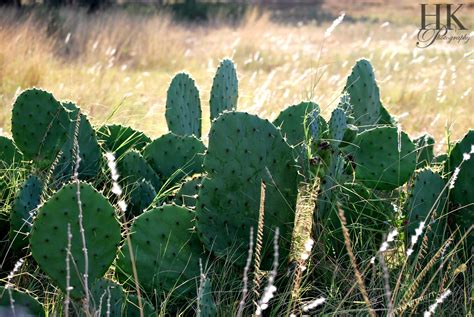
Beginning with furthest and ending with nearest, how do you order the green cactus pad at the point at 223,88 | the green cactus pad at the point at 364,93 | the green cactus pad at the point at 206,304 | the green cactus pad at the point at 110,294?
the green cactus pad at the point at 223,88 → the green cactus pad at the point at 364,93 → the green cactus pad at the point at 110,294 → the green cactus pad at the point at 206,304

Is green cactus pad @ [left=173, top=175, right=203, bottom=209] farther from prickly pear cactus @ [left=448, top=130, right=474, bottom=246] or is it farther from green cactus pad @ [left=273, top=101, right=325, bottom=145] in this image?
prickly pear cactus @ [left=448, top=130, right=474, bottom=246]

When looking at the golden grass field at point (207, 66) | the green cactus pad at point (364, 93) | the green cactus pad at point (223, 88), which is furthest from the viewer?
the golden grass field at point (207, 66)

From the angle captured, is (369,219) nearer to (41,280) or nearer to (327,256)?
(327,256)

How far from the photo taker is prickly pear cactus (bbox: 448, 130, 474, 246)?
2.66 metres

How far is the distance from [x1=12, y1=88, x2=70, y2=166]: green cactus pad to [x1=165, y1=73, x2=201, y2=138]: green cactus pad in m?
0.45

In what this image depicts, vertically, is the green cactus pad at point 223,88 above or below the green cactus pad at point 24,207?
above

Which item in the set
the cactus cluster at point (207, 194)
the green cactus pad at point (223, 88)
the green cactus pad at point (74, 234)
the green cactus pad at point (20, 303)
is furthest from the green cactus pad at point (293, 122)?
the green cactus pad at point (20, 303)

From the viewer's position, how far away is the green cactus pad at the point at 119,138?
10.8 feet

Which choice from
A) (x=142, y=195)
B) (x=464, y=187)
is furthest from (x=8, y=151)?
(x=464, y=187)

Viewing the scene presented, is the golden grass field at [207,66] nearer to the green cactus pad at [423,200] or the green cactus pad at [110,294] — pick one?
the green cactus pad at [423,200]

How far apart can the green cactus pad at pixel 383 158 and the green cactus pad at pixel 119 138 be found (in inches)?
37.0

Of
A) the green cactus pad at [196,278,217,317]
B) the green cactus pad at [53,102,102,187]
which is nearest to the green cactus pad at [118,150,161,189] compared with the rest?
the green cactus pad at [53,102,102,187]

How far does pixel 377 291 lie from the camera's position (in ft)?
8.06

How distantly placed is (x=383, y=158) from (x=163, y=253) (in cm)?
85
